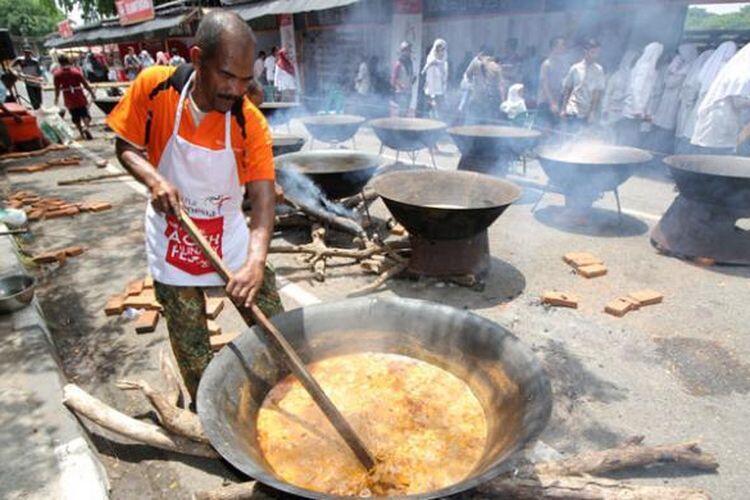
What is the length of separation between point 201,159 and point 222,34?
670 millimetres

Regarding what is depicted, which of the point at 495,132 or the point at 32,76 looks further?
the point at 32,76

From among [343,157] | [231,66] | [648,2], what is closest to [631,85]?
[648,2]

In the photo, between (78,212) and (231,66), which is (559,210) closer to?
(231,66)

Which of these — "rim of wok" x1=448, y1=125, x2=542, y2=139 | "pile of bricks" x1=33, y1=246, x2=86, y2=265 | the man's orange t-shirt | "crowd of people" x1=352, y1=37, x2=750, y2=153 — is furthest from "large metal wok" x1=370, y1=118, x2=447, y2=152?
the man's orange t-shirt

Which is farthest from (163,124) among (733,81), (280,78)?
(280,78)

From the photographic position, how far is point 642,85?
972 cm

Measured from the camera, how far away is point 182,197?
258cm

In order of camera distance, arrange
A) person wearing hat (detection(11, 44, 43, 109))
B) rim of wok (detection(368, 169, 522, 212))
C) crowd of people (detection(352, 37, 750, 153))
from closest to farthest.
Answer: rim of wok (detection(368, 169, 522, 212)), crowd of people (detection(352, 37, 750, 153)), person wearing hat (detection(11, 44, 43, 109))

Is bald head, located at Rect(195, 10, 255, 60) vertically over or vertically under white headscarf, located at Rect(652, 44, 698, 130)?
over

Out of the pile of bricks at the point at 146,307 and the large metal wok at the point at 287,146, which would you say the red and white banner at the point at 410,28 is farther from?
the pile of bricks at the point at 146,307

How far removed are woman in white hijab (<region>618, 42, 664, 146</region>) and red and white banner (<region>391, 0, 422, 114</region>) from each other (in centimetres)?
630

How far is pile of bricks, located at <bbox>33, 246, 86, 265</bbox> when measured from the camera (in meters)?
6.01

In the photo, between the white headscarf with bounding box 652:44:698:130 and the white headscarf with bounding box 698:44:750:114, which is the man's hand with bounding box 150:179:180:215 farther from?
the white headscarf with bounding box 652:44:698:130

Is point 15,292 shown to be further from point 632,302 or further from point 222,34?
point 632,302
